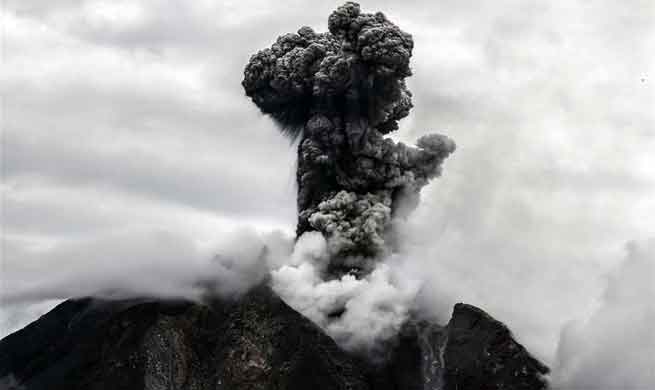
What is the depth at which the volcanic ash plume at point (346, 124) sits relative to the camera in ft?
190

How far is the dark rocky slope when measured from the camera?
5106 cm

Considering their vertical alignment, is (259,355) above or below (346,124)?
below

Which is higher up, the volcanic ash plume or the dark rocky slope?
the volcanic ash plume

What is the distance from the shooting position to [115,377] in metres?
52.4

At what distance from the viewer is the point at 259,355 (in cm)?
5366

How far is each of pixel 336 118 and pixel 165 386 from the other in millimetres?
19305

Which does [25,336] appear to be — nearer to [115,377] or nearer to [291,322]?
[115,377]

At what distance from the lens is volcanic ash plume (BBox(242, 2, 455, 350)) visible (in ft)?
190

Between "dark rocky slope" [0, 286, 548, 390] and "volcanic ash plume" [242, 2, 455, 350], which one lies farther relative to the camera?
"volcanic ash plume" [242, 2, 455, 350]

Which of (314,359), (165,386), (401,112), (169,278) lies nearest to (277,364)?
(314,359)

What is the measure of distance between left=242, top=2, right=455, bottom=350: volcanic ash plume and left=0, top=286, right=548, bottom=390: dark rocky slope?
4735 millimetres

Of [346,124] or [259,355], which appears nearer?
[259,355]

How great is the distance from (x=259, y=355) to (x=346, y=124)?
1547 cm

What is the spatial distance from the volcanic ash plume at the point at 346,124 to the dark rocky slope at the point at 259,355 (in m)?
4.73
